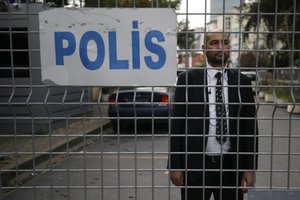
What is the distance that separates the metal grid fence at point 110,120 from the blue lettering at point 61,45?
5.3 inches

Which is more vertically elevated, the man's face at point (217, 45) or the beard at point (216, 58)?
the man's face at point (217, 45)

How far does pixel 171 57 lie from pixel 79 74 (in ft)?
1.77

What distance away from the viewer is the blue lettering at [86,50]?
80.9 inches

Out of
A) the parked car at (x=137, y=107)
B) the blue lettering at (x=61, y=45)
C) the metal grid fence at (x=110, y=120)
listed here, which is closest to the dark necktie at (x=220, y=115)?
the metal grid fence at (x=110, y=120)

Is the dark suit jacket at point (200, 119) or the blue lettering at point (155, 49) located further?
the dark suit jacket at point (200, 119)

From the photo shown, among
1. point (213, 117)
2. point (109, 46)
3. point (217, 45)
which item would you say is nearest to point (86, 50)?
point (109, 46)

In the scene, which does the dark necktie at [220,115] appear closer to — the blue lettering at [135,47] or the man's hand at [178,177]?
the man's hand at [178,177]

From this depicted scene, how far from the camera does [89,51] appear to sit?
2070 mm

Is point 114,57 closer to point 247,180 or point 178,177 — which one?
point 178,177

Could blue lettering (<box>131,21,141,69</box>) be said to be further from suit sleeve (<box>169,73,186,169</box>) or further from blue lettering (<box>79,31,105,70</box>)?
suit sleeve (<box>169,73,186,169</box>)

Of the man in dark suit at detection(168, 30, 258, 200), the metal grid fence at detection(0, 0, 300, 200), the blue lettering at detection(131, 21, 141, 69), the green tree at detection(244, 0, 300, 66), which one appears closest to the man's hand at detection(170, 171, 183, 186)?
the man in dark suit at detection(168, 30, 258, 200)

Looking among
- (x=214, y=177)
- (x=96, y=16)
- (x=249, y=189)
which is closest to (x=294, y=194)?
(x=249, y=189)

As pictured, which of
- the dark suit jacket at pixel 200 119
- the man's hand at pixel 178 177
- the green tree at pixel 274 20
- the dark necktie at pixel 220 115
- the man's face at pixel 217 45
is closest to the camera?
the green tree at pixel 274 20

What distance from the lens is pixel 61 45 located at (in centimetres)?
206
